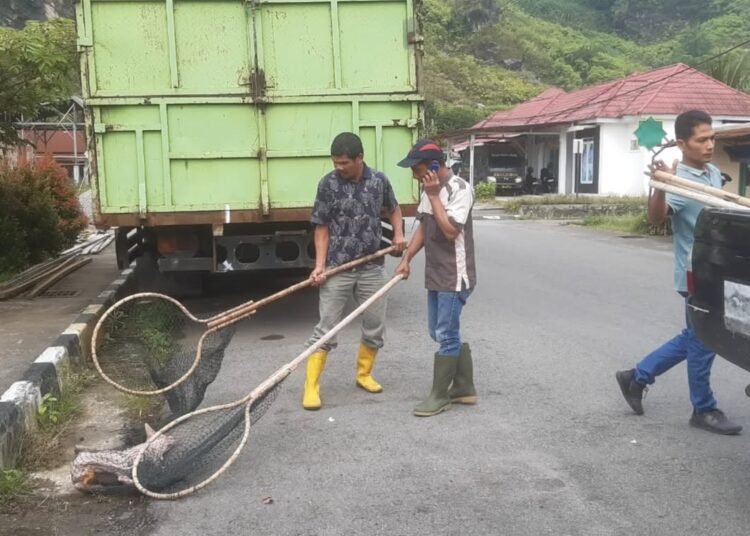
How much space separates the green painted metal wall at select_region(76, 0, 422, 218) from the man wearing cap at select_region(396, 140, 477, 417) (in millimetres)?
2171

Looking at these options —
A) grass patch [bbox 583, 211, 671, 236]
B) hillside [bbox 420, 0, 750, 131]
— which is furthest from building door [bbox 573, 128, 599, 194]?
hillside [bbox 420, 0, 750, 131]

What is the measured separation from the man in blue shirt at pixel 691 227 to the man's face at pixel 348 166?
1785 millimetres

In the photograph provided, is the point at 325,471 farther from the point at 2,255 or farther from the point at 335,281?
the point at 2,255

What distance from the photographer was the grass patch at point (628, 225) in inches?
698

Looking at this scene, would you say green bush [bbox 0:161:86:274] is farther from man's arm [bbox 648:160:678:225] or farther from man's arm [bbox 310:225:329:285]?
man's arm [bbox 648:160:678:225]

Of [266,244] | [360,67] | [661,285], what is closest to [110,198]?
[266,244]

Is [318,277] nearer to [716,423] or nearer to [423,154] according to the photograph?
[423,154]

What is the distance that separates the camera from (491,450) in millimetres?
4270

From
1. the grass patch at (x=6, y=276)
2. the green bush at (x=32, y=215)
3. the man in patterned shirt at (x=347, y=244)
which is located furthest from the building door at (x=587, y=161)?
the man in patterned shirt at (x=347, y=244)

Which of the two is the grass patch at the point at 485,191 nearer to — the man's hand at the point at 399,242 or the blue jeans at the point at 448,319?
the man's hand at the point at 399,242

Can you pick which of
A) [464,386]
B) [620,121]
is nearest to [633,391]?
[464,386]

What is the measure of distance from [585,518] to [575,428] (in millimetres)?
1167

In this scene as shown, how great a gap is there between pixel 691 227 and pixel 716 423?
107 centimetres

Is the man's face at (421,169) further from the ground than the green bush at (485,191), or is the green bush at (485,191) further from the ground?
the man's face at (421,169)
